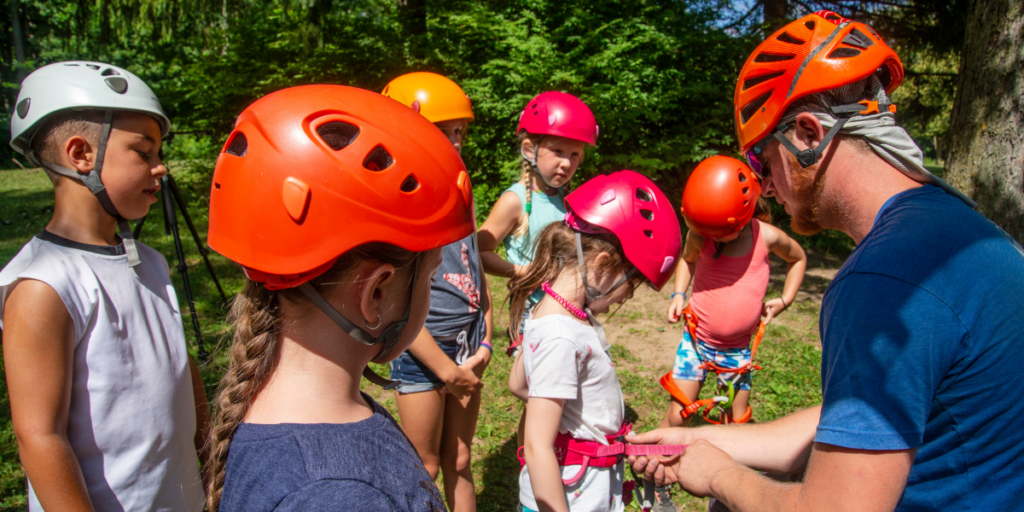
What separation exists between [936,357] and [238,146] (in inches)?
70.4

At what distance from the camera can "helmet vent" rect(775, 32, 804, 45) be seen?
185 cm

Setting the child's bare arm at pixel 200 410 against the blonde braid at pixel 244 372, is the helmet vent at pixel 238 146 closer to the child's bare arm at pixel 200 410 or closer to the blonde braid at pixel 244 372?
the blonde braid at pixel 244 372

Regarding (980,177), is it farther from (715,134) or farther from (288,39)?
(288,39)

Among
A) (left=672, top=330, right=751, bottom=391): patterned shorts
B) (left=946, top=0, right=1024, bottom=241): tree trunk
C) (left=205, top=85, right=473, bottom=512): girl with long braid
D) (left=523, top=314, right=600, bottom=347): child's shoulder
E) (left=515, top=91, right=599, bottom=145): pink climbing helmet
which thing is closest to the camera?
(left=205, top=85, right=473, bottom=512): girl with long braid

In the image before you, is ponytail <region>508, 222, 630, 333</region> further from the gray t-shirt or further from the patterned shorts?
the patterned shorts

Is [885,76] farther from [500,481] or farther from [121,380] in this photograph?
[500,481]

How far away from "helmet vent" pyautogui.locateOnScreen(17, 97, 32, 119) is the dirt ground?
18.8 feet

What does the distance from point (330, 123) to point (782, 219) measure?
1382 cm

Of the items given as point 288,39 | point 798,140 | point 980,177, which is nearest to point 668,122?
point 980,177

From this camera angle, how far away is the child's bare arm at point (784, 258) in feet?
14.9

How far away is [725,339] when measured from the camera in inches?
168

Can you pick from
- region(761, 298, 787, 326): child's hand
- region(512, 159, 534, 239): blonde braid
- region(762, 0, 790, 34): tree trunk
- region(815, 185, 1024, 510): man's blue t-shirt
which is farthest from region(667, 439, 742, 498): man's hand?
region(762, 0, 790, 34): tree trunk

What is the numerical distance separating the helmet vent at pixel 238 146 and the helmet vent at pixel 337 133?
0.19 meters

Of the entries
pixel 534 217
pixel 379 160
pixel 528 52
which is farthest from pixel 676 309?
pixel 528 52
